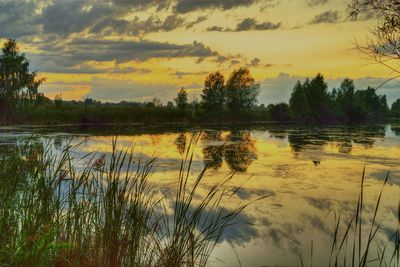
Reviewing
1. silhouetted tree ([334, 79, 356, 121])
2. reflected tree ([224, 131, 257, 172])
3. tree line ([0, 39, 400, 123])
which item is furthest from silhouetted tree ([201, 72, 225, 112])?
reflected tree ([224, 131, 257, 172])

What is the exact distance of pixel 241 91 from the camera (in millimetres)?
55938

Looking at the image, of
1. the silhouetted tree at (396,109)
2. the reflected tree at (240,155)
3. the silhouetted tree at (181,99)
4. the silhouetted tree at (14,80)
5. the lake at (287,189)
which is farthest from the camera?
the silhouetted tree at (396,109)

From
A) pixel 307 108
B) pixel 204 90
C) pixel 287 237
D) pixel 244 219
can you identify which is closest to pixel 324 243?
pixel 287 237

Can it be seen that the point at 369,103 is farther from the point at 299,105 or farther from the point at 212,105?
the point at 212,105

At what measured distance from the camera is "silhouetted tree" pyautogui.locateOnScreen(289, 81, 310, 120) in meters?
56.0

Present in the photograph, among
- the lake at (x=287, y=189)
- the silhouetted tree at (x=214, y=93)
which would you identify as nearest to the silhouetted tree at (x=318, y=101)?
the silhouetted tree at (x=214, y=93)

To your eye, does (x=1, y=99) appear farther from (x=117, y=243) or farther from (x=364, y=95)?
(x=364, y=95)

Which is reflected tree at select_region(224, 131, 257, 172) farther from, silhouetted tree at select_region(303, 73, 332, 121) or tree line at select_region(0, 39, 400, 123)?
silhouetted tree at select_region(303, 73, 332, 121)

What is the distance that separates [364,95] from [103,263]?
2650 inches

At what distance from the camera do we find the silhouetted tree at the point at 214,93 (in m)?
52.9

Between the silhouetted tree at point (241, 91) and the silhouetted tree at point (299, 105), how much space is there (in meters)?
4.70

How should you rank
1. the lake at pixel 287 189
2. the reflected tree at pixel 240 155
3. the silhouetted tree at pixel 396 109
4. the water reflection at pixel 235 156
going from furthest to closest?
the silhouetted tree at pixel 396 109 → the water reflection at pixel 235 156 → the reflected tree at pixel 240 155 → the lake at pixel 287 189

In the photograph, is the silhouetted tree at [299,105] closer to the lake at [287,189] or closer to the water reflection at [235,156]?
the water reflection at [235,156]

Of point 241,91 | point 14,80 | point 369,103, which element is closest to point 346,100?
point 369,103
